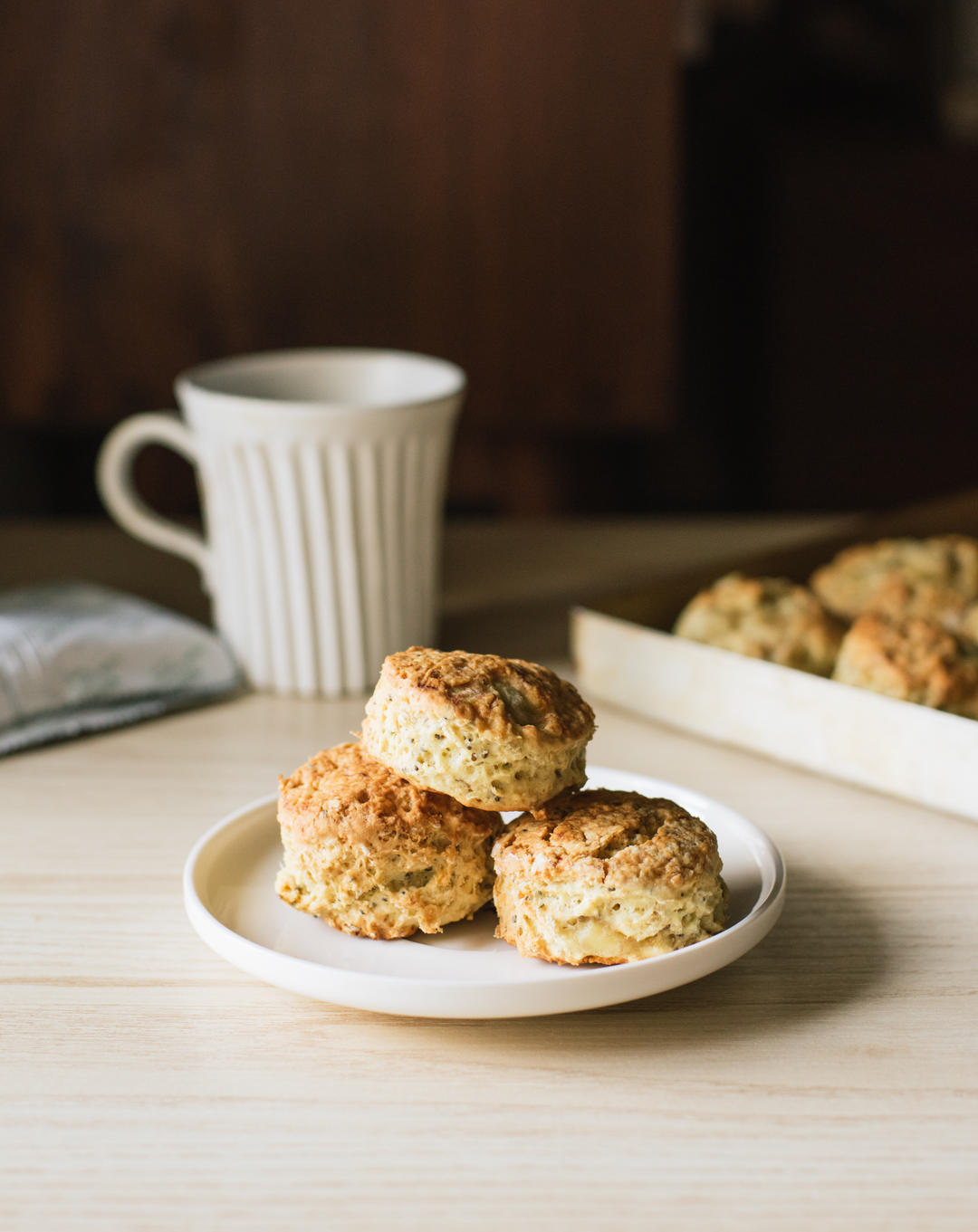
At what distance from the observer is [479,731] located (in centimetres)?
57

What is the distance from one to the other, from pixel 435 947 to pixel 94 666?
0.43 m

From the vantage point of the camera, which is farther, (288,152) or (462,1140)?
(288,152)

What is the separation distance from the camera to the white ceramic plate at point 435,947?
510mm

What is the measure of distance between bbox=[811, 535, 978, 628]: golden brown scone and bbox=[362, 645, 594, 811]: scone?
0.43m

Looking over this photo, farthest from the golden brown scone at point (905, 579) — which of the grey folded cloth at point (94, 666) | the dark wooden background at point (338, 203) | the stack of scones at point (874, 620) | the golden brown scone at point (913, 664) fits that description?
the dark wooden background at point (338, 203)

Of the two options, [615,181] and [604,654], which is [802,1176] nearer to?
[604,654]

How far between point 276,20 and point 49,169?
0.30m

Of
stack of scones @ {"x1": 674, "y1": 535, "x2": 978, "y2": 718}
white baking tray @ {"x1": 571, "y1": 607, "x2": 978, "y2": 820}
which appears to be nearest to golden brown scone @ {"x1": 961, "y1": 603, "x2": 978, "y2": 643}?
stack of scones @ {"x1": 674, "y1": 535, "x2": 978, "y2": 718}

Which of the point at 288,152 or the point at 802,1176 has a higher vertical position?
the point at 288,152

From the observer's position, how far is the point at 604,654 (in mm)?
929

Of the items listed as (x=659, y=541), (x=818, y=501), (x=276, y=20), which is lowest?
(x=818, y=501)

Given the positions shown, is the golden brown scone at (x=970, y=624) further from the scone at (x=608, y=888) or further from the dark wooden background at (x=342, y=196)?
the dark wooden background at (x=342, y=196)

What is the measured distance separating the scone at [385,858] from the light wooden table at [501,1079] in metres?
0.04

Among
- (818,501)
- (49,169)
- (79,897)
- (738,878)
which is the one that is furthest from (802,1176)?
(818,501)
